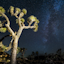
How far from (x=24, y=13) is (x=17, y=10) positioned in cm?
95

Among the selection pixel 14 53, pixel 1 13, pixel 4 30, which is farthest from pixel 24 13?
pixel 14 53

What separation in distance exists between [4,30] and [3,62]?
429 cm

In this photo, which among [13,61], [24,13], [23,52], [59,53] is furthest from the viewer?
[59,53]

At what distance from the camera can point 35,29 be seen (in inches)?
398

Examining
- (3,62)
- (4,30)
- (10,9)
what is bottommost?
(3,62)

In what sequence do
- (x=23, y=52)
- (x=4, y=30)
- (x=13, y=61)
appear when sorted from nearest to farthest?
(x=13, y=61) → (x=4, y=30) → (x=23, y=52)

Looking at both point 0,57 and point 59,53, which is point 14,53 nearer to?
point 0,57

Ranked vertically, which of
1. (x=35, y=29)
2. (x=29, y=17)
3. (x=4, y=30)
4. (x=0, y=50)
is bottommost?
(x=0, y=50)

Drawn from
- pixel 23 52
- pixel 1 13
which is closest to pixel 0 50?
pixel 1 13

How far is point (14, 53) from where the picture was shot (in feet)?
24.2

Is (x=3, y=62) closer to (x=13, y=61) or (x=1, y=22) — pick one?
(x=13, y=61)

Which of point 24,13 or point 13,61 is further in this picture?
point 24,13

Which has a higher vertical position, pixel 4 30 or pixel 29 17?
pixel 29 17

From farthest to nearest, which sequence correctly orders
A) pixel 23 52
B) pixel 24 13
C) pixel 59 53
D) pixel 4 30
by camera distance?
pixel 59 53
pixel 23 52
pixel 24 13
pixel 4 30
